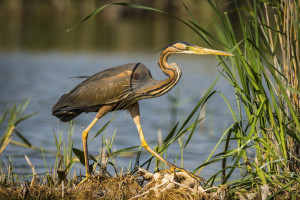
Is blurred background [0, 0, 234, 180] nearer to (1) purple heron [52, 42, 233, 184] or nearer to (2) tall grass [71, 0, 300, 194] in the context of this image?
(1) purple heron [52, 42, 233, 184]

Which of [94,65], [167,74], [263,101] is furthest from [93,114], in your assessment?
[94,65]

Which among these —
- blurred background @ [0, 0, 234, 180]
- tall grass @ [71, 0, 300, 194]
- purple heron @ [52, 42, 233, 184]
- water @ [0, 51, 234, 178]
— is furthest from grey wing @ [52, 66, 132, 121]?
tall grass @ [71, 0, 300, 194]

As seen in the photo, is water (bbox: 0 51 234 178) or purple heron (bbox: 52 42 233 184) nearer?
purple heron (bbox: 52 42 233 184)

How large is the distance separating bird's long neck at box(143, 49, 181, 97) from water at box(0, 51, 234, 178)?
1.01m

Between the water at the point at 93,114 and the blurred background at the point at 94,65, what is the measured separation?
15 millimetres

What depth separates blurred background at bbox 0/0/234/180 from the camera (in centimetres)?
905

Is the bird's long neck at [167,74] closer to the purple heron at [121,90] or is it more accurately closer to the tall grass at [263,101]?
the purple heron at [121,90]

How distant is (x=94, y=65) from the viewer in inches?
698

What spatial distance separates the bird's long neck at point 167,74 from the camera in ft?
17.2

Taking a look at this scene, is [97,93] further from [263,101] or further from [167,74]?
[263,101]

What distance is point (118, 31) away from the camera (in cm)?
2648

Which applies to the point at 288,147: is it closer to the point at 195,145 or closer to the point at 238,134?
the point at 238,134

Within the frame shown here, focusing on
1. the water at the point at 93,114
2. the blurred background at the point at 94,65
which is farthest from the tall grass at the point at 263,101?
the water at the point at 93,114

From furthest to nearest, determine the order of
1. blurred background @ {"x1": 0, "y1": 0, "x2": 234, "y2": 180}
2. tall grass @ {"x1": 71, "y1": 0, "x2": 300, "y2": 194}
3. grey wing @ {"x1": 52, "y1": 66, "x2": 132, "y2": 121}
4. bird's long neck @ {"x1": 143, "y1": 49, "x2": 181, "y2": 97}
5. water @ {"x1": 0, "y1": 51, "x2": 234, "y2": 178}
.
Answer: blurred background @ {"x1": 0, "y1": 0, "x2": 234, "y2": 180} → water @ {"x1": 0, "y1": 51, "x2": 234, "y2": 178} → grey wing @ {"x1": 52, "y1": 66, "x2": 132, "y2": 121} → bird's long neck @ {"x1": 143, "y1": 49, "x2": 181, "y2": 97} → tall grass @ {"x1": 71, "y1": 0, "x2": 300, "y2": 194}
